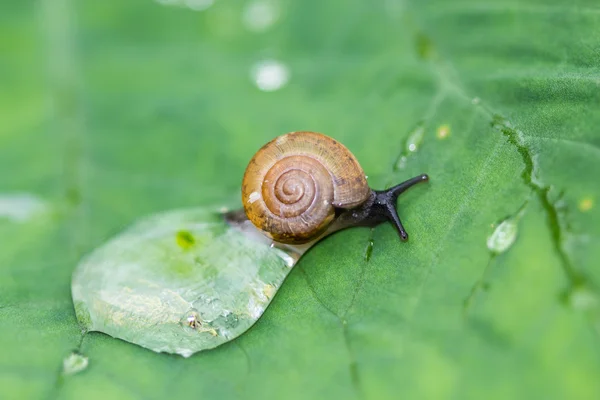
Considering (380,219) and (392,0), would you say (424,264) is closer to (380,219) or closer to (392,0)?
(380,219)

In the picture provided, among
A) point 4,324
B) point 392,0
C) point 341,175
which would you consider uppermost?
point 392,0

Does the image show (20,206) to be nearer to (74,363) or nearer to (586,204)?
(74,363)

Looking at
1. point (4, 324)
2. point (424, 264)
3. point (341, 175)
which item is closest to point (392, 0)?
point (341, 175)

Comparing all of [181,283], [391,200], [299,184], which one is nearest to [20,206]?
[181,283]

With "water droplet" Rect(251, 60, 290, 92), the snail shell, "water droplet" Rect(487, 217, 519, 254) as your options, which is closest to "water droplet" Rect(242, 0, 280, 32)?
"water droplet" Rect(251, 60, 290, 92)

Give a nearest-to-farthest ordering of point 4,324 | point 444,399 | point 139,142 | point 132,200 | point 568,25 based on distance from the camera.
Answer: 1. point 444,399
2. point 4,324
3. point 568,25
4. point 132,200
5. point 139,142

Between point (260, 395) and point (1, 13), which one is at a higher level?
point (1, 13)

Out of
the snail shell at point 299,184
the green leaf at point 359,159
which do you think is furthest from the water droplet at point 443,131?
the snail shell at point 299,184
